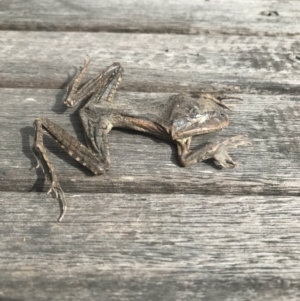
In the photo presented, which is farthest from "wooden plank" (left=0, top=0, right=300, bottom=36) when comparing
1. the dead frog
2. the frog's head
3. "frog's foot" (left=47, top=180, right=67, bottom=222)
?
"frog's foot" (left=47, top=180, right=67, bottom=222)

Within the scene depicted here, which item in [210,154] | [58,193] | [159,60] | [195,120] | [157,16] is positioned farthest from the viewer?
[157,16]

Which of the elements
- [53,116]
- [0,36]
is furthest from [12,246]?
[0,36]

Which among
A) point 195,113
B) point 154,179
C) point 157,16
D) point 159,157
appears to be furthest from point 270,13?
point 154,179

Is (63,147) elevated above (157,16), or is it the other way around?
(157,16)

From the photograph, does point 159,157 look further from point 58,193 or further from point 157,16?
point 157,16

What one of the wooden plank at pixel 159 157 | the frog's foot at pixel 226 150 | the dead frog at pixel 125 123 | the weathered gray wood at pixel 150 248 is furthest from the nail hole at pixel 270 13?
the weathered gray wood at pixel 150 248

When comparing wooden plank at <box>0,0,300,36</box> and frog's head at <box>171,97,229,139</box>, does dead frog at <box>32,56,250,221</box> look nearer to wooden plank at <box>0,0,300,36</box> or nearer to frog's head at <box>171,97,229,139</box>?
frog's head at <box>171,97,229,139</box>
